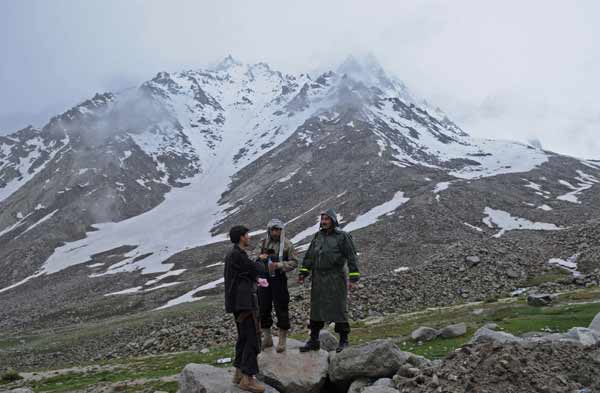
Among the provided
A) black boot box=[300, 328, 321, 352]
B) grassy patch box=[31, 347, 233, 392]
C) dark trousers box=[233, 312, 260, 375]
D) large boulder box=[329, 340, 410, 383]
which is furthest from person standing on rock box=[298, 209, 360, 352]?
grassy patch box=[31, 347, 233, 392]

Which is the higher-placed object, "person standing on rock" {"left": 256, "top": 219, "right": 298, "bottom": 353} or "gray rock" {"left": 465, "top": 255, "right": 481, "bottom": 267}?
"person standing on rock" {"left": 256, "top": 219, "right": 298, "bottom": 353}

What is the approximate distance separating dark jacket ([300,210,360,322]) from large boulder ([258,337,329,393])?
3.53ft

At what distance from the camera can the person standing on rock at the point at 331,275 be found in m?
12.2

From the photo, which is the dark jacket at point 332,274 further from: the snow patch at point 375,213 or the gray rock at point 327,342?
the snow patch at point 375,213

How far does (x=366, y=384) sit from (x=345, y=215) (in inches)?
3567

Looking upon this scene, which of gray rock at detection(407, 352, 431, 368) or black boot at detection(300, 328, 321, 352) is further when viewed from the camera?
black boot at detection(300, 328, 321, 352)

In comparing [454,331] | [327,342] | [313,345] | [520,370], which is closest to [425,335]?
[454,331]

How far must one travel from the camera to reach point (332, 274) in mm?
12320

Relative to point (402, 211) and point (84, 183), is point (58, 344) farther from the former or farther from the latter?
point (84, 183)

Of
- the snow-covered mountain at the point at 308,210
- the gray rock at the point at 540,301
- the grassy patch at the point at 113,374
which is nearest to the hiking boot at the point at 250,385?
the grassy patch at the point at 113,374

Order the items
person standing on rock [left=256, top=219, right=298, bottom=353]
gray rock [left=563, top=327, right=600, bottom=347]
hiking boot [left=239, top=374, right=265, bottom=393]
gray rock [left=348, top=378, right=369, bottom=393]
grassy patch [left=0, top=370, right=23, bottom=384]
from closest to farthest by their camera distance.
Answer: gray rock [left=563, top=327, right=600, bottom=347] < hiking boot [left=239, top=374, right=265, bottom=393] < gray rock [left=348, top=378, right=369, bottom=393] < person standing on rock [left=256, top=219, right=298, bottom=353] < grassy patch [left=0, top=370, right=23, bottom=384]

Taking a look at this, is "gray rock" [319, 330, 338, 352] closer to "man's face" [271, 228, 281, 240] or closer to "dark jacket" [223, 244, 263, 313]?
"man's face" [271, 228, 281, 240]

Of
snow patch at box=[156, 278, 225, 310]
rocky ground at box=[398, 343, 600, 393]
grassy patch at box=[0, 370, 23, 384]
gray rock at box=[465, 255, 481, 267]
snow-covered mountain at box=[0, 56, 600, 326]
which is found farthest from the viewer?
snow-covered mountain at box=[0, 56, 600, 326]

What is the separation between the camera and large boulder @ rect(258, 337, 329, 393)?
→ 11113 mm
